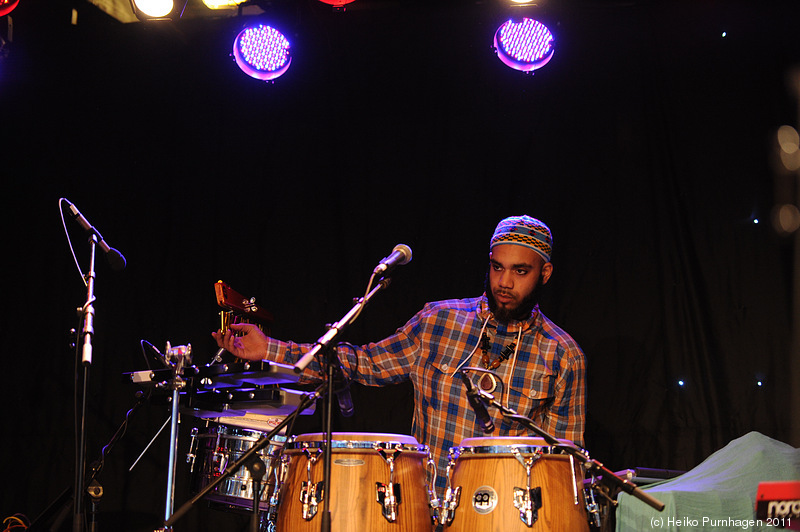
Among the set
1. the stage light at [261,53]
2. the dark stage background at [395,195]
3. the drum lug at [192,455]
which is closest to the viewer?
the drum lug at [192,455]

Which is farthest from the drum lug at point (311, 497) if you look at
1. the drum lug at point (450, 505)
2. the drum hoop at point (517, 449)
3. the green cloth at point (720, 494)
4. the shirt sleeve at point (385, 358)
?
Answer: the green cloth at point (720, 494)

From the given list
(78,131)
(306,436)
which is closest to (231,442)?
(306,436)

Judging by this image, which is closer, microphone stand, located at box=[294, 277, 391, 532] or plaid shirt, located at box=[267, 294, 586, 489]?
microphone stand, located at box=[294, 277, 391, 532]

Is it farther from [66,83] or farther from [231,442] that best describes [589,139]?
[66,83]

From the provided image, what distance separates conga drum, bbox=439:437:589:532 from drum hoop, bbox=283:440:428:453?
0.69ft

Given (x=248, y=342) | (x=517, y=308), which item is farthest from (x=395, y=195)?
(x=248, y=342)

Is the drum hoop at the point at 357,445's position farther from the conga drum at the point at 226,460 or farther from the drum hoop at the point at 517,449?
the conga drum at the point at 226,460

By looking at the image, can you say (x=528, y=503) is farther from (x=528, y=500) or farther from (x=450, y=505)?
(x=450, y=505)

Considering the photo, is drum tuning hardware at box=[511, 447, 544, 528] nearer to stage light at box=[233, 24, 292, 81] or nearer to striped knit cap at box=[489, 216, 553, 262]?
striped knit cap at box=[489, 216, 553, 262]

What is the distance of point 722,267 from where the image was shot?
4254 millimetres

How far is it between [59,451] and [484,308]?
282 cm

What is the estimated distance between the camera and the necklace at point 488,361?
3.69 metres

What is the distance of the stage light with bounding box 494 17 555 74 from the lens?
14.5ft

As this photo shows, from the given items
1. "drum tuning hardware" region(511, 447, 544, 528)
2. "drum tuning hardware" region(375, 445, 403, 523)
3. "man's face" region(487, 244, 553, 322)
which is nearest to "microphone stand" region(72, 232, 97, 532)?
"drum tuning hardware" region(375, 445, 403, 523)
